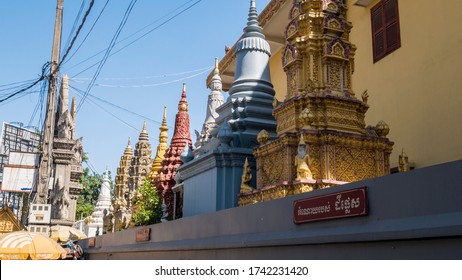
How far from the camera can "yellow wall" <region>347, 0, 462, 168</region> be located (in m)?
10.2

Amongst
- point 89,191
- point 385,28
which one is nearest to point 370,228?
point 385,28

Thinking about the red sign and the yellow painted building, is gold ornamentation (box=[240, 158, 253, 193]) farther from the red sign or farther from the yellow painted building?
the yellow painted building

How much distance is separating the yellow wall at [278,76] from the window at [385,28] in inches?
224

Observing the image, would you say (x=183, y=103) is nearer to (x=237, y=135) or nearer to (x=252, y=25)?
(x=252, y=25)

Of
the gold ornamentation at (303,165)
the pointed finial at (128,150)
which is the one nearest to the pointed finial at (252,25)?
the gold ornamentation at (303,165)

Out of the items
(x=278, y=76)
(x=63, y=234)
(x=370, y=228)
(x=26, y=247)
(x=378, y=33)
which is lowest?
(x=26, y=247)

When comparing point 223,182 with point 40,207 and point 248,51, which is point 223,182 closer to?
point 248,51

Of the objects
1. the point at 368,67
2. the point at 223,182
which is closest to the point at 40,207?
the point at 223,182

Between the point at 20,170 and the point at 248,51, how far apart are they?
44.0 feet

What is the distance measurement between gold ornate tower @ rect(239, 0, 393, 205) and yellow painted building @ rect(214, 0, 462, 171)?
9.01ft

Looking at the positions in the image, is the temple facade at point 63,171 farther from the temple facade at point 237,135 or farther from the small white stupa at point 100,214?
the temple facade at point 237,135

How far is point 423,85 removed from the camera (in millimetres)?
11164

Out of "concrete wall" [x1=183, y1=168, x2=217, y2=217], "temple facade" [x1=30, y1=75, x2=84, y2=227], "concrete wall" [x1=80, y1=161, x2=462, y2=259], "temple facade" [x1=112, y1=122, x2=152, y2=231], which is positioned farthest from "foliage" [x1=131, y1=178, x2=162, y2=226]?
"temple facade" [x1=30, y1=75, x2=84, y2=227]

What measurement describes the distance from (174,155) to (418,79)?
9.65 meters
